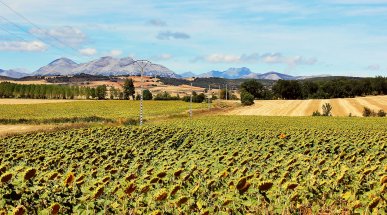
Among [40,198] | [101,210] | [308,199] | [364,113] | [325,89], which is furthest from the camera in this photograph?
[325,89]

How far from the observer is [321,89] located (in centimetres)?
16750

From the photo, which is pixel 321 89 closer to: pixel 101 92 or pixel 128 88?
pixel 128 88

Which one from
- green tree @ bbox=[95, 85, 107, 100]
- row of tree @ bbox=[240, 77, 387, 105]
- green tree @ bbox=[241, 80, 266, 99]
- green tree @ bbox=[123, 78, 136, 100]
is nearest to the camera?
row of tree @ bbox=[240, 77, 387, 105]

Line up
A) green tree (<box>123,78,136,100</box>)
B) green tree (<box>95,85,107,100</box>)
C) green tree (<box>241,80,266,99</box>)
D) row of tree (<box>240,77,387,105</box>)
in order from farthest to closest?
green tree (<box>241,80,266,99</box>), green tree (<box>123,78,136,100</box>), green tree (<box>95,85,107,100</box>), row of tree (<box>240,77,387,105</box>)

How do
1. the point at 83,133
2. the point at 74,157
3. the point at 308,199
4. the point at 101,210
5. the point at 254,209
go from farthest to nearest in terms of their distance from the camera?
the point at 83,133 < the point at 74,157 < the point at 308,199 < the point at 254,209 < the point at 101,210

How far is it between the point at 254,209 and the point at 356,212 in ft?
6.37

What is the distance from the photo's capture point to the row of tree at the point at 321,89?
16238 centimetres

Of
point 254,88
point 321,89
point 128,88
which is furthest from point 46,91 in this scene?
point 321,89

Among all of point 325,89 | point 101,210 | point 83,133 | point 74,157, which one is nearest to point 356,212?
point 101,210

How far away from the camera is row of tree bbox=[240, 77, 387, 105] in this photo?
162375 millimetres

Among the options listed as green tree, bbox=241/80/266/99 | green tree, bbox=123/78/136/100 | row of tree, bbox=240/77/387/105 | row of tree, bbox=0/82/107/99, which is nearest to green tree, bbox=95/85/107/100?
row of tree, bbox=0/82/107/99

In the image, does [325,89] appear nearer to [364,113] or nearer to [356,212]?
[364,113]

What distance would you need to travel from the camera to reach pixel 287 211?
8.23 m

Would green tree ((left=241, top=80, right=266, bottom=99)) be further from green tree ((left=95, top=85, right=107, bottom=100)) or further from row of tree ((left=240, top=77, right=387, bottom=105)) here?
green tree ((left=95, top=85, right=107, bottom=100))
